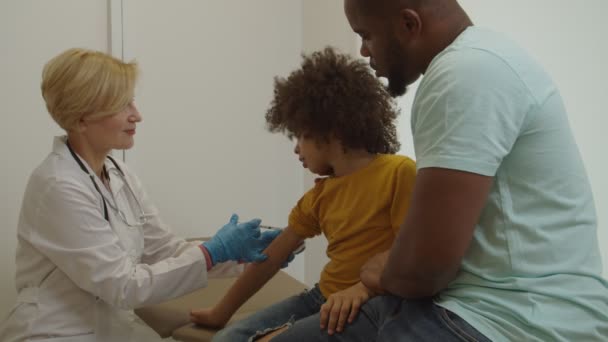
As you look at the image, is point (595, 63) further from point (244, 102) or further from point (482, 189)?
point (244, 102)

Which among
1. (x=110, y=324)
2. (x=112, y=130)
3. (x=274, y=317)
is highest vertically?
(x=112, y=130)

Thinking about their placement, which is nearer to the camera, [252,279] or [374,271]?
[374,271]

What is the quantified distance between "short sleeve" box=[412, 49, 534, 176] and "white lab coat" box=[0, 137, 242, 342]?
1004 millimetres

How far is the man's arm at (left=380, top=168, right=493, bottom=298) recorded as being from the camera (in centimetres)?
88

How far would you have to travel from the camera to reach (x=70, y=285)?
5.47 ft

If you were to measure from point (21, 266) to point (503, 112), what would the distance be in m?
1.43

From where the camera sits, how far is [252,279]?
1.69 meters

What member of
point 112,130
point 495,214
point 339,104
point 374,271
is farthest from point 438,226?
point 112,130

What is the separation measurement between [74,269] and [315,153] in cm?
73

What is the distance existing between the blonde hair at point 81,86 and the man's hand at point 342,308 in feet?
3.05

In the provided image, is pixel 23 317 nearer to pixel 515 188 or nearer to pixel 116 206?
pixel 116 206

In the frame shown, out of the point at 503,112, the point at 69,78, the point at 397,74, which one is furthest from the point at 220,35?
the point at 503,112

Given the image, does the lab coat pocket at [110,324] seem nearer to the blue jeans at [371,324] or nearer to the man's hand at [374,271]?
the blue jeans at [371,324]

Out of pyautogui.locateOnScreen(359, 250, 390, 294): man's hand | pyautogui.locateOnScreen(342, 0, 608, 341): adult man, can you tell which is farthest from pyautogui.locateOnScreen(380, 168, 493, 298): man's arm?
pyautogui.locateOnScreen(359, 250, 390, 294): man's hand
